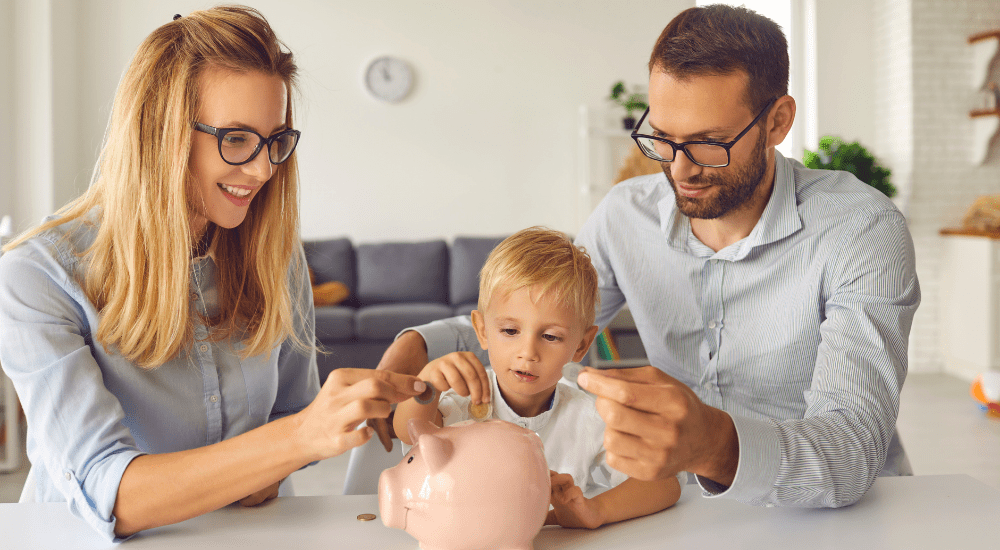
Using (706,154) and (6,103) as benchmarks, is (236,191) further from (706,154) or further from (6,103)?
(6,103)

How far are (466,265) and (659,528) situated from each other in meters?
4.40

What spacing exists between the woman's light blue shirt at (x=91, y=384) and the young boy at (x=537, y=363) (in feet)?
1.02

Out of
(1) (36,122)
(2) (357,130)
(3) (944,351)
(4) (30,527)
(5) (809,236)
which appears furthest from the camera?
(2) (357,130)

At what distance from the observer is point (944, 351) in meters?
5.46

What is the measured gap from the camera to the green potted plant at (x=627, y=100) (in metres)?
5.73

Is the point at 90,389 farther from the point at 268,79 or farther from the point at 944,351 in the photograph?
the point at 944,351

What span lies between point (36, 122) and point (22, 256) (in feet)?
15.8

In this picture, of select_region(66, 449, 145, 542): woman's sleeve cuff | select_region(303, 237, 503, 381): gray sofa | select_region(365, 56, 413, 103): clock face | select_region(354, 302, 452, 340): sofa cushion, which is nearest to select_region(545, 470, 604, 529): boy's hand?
select_region(66, 449, 145, 542): woman's sleeve cuff

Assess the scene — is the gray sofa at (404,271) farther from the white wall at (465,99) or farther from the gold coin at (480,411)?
the gold coin at (480,411)

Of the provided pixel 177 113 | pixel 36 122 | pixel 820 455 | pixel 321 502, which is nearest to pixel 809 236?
pixel 820 455

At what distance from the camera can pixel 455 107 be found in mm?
6055

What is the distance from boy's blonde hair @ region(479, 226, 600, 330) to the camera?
112 centimetres

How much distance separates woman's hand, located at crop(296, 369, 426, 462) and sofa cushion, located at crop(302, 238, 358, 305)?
14.3 ft

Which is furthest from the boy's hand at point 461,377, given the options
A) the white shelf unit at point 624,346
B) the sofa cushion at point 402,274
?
the sofa cushion at point 402,274
